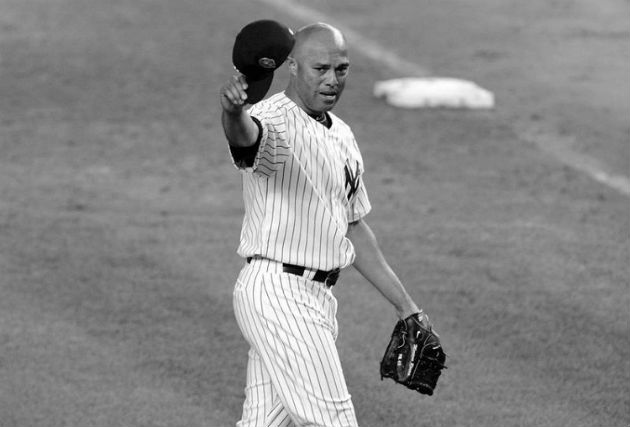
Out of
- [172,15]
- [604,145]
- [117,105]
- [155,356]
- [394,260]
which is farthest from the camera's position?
[172,15]

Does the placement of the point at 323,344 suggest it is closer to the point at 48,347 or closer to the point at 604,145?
the point at 48,347

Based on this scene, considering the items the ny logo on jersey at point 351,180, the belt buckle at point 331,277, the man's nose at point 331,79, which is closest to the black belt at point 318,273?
the belt buckle at point 331,277

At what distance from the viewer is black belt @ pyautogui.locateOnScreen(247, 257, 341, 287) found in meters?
4.61

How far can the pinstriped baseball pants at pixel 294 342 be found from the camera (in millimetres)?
4484

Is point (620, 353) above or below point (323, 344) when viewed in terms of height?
below

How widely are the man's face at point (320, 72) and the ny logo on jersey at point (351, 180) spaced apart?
26cm

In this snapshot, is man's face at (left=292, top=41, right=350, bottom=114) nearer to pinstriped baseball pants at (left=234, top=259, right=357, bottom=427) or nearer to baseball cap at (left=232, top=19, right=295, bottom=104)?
baseball cap at (left=232, top=19, right=295, bottom=104)

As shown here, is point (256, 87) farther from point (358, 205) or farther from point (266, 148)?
point (358, 205)

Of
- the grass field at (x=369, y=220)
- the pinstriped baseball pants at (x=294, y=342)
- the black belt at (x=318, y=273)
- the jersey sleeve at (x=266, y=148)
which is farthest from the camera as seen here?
the grass field at (x=369, y=220)

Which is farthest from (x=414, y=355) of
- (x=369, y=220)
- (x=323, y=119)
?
(x=369, y=220)

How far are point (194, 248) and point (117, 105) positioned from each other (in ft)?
13.1

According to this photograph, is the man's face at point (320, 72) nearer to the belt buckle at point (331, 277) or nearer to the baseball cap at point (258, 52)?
the baseball cap at point (258, 52)

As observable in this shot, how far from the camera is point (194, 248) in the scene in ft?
28.0

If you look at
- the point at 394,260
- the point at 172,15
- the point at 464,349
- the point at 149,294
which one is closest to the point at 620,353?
the point at 464,349
